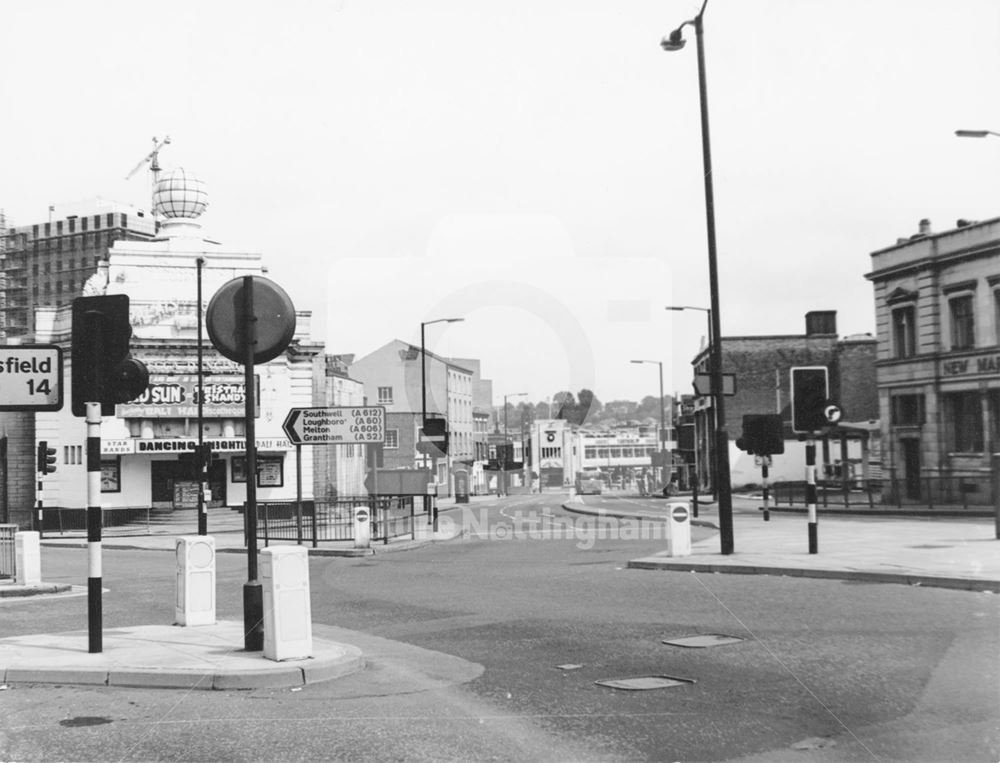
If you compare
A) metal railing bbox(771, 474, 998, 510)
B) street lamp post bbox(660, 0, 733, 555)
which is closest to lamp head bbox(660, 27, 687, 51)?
street lamp post bbox(660, 0, 733, 555)

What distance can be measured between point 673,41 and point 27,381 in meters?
14.2

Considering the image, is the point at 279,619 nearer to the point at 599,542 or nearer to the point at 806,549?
the point at 806,549

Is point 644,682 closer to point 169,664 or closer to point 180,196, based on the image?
point 169,664

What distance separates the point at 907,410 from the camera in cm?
4406

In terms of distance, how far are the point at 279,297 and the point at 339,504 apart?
2058 cm

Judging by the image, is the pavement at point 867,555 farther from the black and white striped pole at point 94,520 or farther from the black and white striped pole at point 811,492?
the black and white striped pole at point 94,520

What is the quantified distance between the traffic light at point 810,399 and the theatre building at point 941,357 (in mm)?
19240

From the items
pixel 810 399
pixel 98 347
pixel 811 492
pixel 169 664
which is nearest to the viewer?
pixel 169 664

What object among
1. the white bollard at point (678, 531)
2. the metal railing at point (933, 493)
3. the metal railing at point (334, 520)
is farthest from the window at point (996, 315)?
the white bollard at point (678, 531)

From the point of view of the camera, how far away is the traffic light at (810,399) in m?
18.9

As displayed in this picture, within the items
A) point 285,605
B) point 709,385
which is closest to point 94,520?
point 285,605

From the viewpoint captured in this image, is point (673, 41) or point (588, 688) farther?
point (673, 41)

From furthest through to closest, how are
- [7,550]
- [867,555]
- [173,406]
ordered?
[173,406] → [7,550] → [867,555]

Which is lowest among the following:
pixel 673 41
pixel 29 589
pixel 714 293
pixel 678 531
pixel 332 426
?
pixel 29 589
